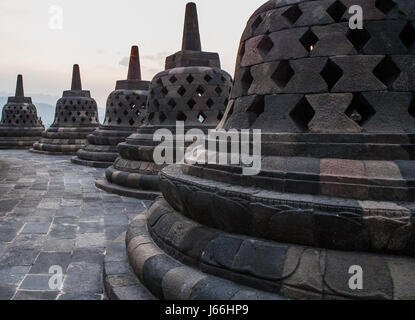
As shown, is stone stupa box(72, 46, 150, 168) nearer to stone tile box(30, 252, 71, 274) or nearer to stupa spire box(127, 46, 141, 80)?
stupa spire box(127, 46, 141, 80)

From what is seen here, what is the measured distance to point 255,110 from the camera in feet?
9.06

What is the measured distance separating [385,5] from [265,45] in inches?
33.6

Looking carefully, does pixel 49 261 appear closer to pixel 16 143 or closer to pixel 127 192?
pixel 127 192

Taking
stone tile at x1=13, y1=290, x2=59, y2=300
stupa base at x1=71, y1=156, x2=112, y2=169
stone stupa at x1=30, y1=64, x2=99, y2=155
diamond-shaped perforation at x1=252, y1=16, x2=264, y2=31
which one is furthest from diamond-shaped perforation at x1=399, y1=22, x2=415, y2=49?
stone stupa at x1=30, y1=64, x2=99, y2=155

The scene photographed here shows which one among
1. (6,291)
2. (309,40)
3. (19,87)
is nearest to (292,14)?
(309,40)

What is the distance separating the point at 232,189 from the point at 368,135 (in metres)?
0.91

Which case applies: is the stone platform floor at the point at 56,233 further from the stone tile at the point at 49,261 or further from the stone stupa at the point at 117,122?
the stone stupa at the point at 117,122

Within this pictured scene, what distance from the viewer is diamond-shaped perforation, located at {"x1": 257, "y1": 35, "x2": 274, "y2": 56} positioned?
2716 mm

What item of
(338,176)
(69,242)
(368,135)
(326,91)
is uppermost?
(326,91)

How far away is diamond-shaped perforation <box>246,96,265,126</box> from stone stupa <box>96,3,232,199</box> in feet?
12.9

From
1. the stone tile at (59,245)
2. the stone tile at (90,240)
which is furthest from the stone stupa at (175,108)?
the stone tile at (59,245)

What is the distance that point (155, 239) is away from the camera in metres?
2.83
